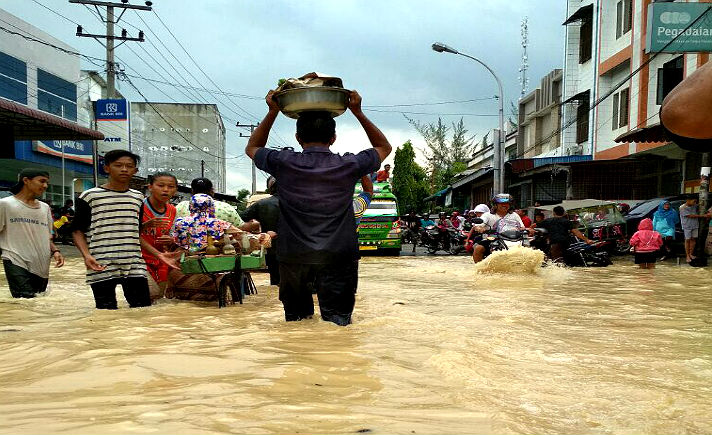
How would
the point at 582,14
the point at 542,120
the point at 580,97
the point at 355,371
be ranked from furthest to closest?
the point at 542,120 → the point at 580,97 → the point at 582,14 → the point at 355,371

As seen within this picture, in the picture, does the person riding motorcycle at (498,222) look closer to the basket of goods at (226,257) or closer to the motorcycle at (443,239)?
the basket of goods at (226,257)

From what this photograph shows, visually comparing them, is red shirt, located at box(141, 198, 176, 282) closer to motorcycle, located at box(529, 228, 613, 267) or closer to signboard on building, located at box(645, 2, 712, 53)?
motorcycle, located at box(529, 228, 613, 267)

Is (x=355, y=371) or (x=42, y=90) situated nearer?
(x=355, y=371)

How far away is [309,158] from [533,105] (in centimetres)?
3331

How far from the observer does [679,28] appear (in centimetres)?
1398

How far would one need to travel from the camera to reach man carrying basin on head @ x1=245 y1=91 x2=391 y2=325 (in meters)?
3.91

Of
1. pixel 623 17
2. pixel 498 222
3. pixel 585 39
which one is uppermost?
pixel 585 39

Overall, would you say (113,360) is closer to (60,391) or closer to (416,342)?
(60,391)

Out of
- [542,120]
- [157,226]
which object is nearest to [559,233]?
[157,226]

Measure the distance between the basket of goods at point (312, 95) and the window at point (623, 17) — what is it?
21.3m

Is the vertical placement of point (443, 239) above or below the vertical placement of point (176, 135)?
below

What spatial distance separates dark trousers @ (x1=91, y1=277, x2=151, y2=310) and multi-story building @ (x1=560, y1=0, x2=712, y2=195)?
13389 millimetres

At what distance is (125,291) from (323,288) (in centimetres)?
223

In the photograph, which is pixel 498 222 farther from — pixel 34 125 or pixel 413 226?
pixel 413 226
